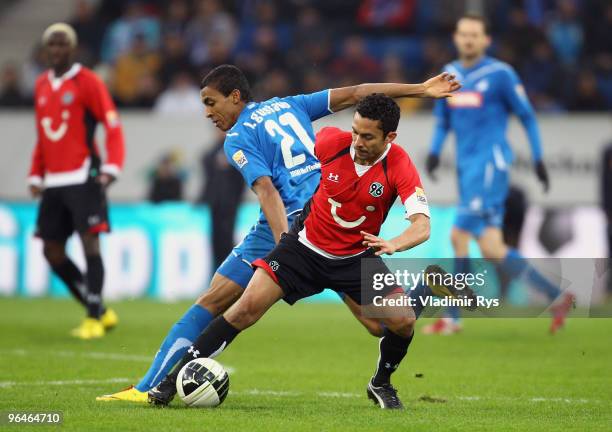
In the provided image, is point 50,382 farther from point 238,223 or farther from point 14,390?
point 238,223

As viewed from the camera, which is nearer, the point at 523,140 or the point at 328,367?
the point at 328,367

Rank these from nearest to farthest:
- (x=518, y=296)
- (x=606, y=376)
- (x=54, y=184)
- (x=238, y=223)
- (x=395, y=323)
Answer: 1. (x=395, y=323)
2. (x=518, y=296)
3. (x=606, y=376)
4. (x=54, y=184)
5. (x=238, y=223)

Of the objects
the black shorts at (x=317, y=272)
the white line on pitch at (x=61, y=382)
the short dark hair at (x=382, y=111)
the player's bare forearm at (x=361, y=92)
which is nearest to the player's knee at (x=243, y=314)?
the black shorts at (x=317, y=272)

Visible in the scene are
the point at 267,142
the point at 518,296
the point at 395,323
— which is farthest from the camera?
the point at 518,296

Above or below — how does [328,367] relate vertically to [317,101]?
below

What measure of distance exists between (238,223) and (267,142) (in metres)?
9.16

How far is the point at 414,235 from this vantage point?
6531 mm

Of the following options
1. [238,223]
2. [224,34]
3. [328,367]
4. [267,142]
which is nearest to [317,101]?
[267,142]

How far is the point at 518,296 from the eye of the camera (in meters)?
7.92

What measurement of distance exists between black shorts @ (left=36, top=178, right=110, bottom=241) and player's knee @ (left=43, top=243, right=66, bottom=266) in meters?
0.09

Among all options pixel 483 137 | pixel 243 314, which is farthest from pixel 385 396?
pixel 483 137

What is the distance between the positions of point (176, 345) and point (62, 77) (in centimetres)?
467

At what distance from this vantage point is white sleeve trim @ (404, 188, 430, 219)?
662 cm

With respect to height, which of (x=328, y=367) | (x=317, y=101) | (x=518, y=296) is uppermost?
(x=317, y=101)
